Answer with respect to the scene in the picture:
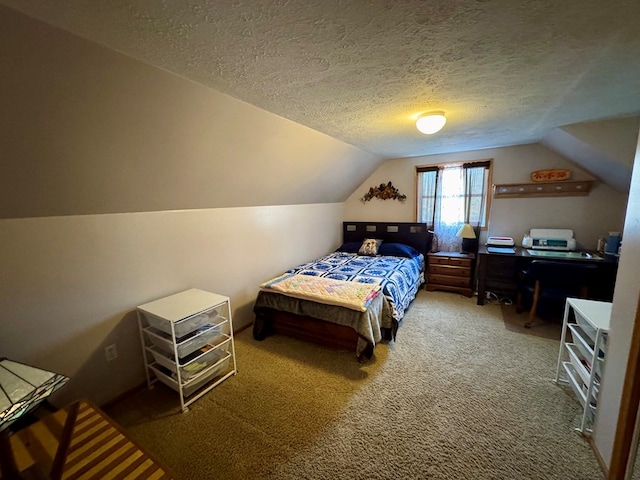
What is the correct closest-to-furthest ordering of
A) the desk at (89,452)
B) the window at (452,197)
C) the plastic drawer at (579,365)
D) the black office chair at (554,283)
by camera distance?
the desk at (89,452), the plastic drawer at (579,365), the black office chair at (554,283), the window at (452,197)

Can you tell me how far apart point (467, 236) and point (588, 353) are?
2299 millimetres

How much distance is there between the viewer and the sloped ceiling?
0.99m

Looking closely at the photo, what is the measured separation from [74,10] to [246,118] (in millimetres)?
1114

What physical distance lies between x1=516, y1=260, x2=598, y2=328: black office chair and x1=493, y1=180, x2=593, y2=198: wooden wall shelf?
44.2 inches

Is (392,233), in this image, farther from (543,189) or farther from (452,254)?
(543,189)

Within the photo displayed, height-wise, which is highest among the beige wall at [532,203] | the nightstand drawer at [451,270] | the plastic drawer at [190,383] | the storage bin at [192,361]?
the beige wall at [532,203]

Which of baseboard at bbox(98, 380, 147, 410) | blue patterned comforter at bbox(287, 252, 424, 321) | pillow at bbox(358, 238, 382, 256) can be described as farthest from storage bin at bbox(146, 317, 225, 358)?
pillow at bbox(358, 238, 382, 256)

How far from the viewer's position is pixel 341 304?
92.2 inches

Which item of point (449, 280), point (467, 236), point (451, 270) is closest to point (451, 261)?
point (451, 270)

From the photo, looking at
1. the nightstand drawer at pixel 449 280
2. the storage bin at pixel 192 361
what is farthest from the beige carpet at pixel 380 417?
the nightstand drawer at pixel 449 280

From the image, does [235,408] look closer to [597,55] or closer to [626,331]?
[626,331]

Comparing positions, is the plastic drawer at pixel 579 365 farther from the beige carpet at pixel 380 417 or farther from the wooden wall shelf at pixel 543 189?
the wooden wall shelf at pixel 543 189

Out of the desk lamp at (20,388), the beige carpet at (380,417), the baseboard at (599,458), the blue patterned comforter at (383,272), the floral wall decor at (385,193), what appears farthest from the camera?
the floral wall decor at (385,193)

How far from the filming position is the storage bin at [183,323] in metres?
1.81
